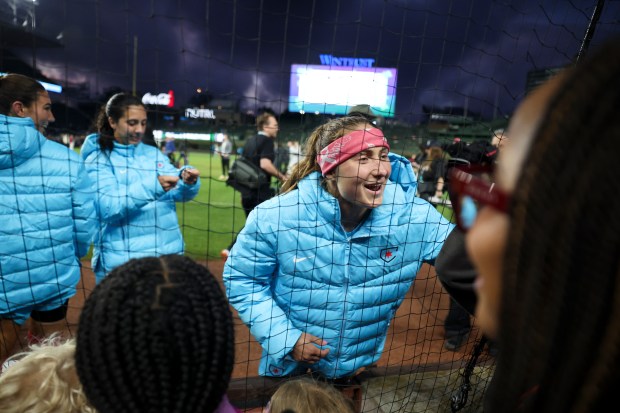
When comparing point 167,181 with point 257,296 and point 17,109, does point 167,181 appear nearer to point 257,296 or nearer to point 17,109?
point 17,109

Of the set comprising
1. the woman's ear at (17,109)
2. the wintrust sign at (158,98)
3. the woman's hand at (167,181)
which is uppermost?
the wintrust sign at (158,98)

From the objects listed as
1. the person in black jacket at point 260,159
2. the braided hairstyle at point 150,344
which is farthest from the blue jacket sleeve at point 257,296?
the person in black jacket at point 260,159

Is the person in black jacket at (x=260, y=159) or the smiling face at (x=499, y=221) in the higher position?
the smiling face at (x=499, y=221)

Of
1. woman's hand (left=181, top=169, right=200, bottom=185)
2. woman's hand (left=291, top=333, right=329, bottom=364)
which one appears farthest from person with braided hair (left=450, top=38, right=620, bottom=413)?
woman's hand (left=181, top=169, right=200, bottom=185)

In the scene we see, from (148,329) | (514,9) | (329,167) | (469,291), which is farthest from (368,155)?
(148,329)

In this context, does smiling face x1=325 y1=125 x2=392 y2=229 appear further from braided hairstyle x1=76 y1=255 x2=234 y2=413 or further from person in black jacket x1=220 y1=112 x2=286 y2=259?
person in black jacket x1=220 y1=112 x2=286 y2=259

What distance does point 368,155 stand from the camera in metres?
1.99

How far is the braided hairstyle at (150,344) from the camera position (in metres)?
0.79

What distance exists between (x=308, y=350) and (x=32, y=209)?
1999 millimetres

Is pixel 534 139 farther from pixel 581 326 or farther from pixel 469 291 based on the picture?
pixel 469 291

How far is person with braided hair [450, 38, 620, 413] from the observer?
0.48m

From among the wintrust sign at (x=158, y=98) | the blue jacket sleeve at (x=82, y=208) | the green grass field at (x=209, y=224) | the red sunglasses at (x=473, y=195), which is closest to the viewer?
the red sunglasses at (x=473, y=195)

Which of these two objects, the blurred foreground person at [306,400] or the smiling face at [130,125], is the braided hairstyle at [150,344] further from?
the smiling face at [130,125]

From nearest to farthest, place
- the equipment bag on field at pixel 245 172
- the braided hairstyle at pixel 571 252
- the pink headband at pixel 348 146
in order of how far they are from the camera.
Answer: the braided hairstyle at pixel 571 252, the pink headband at pixel 348 146, the equipment bag on field at pixel 245 172
